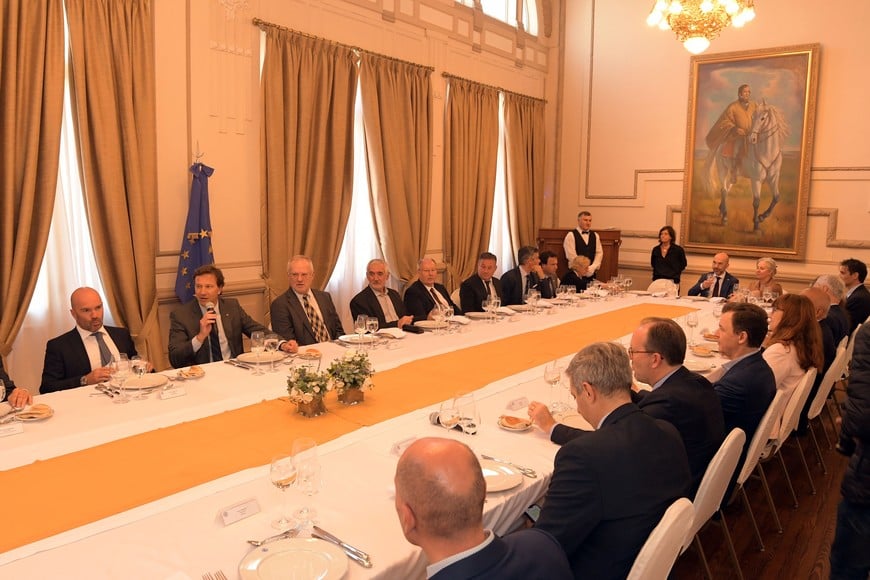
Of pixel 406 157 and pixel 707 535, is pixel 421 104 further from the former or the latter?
pixel 707 535

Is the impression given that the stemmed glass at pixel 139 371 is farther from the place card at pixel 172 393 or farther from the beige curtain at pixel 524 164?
the beige curtain at pixel 524 164

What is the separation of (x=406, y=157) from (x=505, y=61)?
2982mm

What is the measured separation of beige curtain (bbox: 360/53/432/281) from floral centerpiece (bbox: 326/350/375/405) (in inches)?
203

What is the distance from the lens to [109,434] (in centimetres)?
275

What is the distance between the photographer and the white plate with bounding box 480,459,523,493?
232 centimetres

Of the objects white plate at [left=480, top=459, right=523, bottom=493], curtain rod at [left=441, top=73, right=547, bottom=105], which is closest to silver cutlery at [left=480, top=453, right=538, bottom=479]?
white plate at [left=480, top=459, right=523, bottom=493]

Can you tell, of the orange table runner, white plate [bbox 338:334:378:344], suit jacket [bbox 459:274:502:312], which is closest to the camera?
the orange table runner

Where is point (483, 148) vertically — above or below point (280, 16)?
below

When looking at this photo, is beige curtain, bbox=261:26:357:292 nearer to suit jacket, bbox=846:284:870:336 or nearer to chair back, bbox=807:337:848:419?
chair back, bbox=807:337:848:419

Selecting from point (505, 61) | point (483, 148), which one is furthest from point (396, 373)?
point (505, 61)

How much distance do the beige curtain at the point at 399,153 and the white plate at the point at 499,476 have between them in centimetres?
597

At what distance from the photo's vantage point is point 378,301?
20.4ft

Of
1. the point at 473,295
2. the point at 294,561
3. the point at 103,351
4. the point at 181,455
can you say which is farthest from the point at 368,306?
the point at 294,561

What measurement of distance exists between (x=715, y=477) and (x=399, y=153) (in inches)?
250
